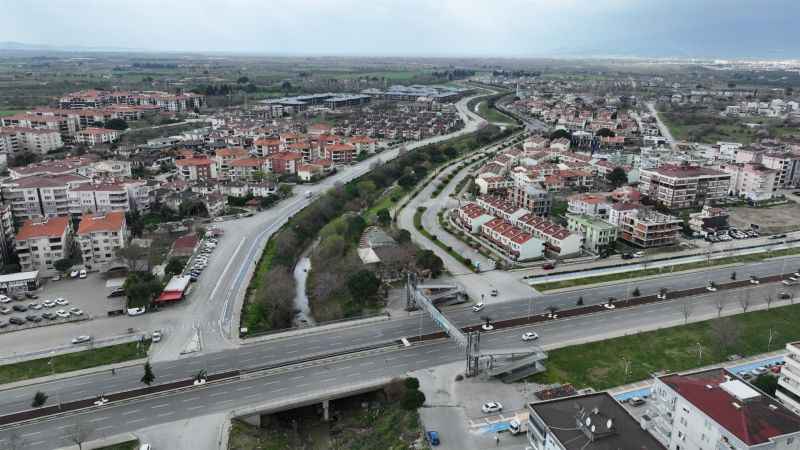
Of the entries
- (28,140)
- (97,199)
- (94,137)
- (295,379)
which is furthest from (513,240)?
(28,140)

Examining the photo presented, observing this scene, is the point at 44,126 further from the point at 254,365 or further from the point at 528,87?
the point at 528,87

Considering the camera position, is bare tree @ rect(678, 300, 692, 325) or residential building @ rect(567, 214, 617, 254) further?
residential building @ rect(567, 214, 617, 254)

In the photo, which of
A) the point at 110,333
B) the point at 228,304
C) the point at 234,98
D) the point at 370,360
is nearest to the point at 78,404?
the point at 110,333

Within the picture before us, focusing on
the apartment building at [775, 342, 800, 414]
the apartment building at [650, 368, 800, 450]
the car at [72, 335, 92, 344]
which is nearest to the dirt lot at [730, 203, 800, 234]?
the apartment building at [775, 342, 800, 414]

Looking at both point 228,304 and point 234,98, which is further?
point 234,98

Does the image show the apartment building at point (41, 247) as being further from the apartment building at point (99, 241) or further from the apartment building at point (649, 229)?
the apartment building at point (649, 229)

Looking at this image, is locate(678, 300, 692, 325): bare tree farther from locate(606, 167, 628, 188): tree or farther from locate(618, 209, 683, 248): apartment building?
locate(606, 167, 628, 188): tree
